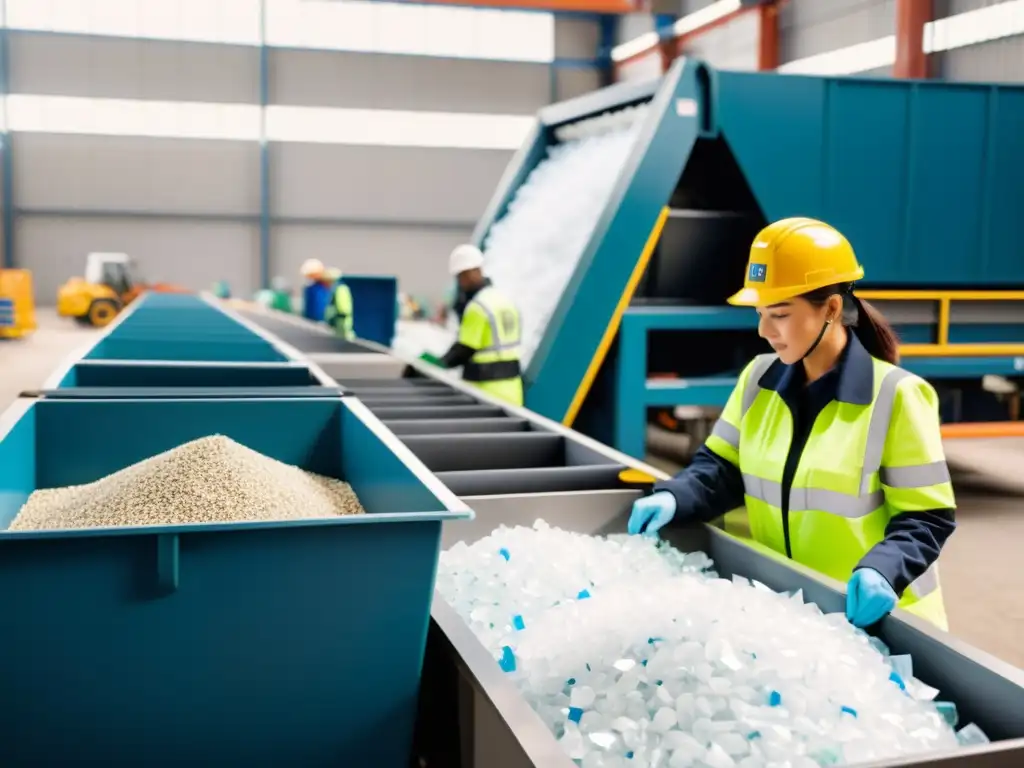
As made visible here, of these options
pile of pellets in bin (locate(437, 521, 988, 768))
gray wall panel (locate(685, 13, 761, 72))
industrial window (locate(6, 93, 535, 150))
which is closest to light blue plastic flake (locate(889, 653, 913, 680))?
pile of pellets in bin (locate(437, 521, 988, 768))

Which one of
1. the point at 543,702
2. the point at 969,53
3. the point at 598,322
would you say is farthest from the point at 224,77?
the point at 543,702

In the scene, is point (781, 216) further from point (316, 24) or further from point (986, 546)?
point (316, 24)

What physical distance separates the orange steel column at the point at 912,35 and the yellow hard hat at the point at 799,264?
9842 mm

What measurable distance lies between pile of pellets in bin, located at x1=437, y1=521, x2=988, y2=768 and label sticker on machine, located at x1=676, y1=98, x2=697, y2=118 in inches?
129

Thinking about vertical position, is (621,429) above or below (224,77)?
below

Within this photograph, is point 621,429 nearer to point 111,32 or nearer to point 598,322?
point 598,322

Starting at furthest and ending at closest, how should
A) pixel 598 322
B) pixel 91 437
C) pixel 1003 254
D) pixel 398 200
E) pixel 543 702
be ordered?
1. pixel 398 200
2. pixel 1003 254
3. pixel 598 322
4. pixel 91 437
5. pixel 543 702

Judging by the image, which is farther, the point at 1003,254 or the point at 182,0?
the point at 182,0

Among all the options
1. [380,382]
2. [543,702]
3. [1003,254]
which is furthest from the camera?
[1003,254]

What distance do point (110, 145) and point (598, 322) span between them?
15.1 metres

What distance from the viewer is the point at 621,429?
4727 mm

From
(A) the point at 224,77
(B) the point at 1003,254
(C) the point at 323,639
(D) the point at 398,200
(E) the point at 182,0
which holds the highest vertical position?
(E) the point at 182,0

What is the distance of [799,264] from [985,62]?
9.34 meters

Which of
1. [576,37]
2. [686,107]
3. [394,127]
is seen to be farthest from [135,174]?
[686,107]
